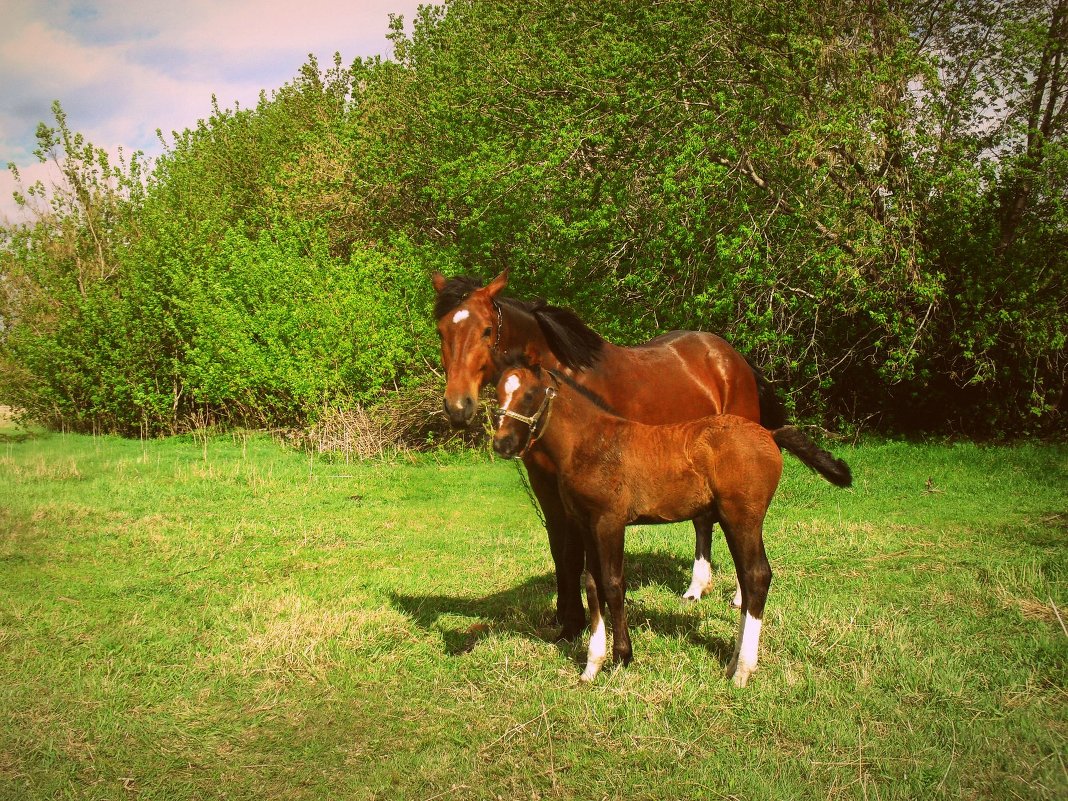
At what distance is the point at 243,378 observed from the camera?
834 inches

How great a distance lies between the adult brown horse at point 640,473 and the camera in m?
5.38

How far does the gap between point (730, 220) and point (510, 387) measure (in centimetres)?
1069

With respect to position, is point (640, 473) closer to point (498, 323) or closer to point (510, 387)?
point (510, 387)

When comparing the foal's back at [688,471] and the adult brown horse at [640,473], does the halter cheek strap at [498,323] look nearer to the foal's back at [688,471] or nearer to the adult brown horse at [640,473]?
the adult brown horse at [640,473]

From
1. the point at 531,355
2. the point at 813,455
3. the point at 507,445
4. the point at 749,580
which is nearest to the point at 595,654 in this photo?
the point at 749,580

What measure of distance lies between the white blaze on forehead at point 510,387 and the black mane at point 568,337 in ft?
2.87

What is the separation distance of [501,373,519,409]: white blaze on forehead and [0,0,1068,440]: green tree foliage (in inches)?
376

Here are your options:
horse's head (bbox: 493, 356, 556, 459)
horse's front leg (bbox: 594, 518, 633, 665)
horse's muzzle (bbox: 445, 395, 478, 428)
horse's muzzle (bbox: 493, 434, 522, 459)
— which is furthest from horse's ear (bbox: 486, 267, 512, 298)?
horse's front leg (bbox: 594, 518, 633, 665)

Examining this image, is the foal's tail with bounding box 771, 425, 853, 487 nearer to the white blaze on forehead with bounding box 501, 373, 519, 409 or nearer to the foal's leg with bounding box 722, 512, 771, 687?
the foal's leg with bounding box 722, 512, 771, 687

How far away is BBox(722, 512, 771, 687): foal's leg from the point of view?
5383 mm

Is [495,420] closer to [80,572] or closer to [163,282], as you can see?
[80,572]

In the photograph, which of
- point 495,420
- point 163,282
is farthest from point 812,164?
point 163,282

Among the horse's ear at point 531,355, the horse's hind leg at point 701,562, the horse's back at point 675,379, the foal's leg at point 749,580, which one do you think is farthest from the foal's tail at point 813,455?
the horse's hind leg at point 701,562

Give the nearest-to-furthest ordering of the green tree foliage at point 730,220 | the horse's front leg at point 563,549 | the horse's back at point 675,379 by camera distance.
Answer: the horse's front leg at point 563,549 < the horse's back at point 675,379 < the green tree foliage at point 730,220
